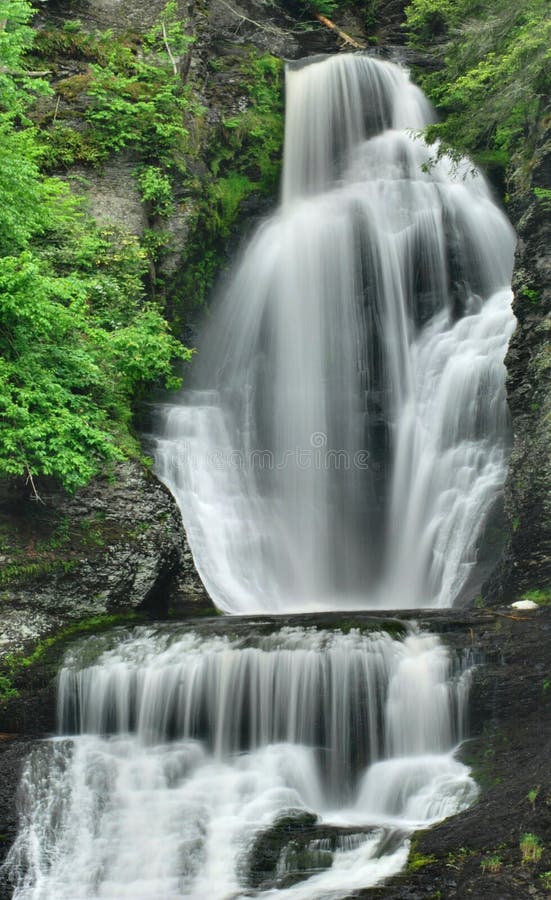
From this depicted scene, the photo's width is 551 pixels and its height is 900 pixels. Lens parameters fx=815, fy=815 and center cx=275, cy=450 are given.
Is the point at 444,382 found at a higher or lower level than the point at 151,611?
higher

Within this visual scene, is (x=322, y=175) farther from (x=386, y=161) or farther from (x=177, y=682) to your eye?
(x=177, y=682)

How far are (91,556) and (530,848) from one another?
263 inches

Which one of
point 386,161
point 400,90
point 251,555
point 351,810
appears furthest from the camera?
point 400,90

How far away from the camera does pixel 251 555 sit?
1282 centimetres

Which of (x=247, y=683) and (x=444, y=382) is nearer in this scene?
(x=247, y=683)

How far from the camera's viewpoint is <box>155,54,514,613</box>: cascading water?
12.6 metres

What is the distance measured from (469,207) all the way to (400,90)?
4.66 meters

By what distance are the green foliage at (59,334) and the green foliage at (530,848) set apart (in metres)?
6.33

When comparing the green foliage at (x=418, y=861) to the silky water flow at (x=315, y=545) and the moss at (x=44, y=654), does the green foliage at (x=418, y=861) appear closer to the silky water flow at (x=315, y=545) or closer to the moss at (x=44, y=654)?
the silky water flow at (x=315, y=545)

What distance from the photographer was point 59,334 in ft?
36.0

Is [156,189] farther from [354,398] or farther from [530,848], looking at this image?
[530,848]

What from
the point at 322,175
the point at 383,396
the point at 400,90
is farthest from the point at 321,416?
the point at 400,90

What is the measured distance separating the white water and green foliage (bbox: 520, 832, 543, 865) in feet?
3.38

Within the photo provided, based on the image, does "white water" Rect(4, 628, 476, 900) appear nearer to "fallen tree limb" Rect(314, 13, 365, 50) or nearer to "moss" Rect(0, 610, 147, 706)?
Result: "moss" Rect(0, 610, 147, 706)
